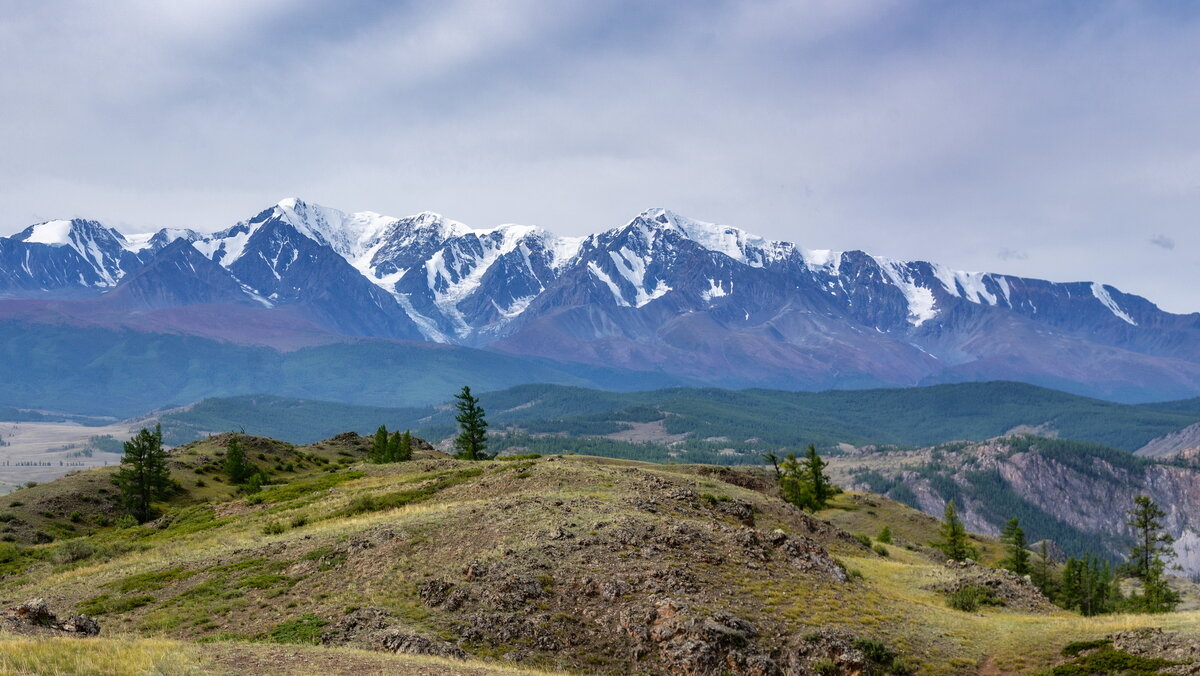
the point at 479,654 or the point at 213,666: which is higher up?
the point at 213,666

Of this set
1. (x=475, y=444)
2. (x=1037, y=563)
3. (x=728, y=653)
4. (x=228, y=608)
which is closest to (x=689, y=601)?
(x=728, y=653)

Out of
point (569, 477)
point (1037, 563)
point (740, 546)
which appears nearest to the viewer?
point (740, 546)

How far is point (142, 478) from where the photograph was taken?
84.8 meters

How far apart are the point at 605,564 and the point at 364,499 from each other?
26.5 metres

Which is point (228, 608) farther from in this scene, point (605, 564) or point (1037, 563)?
point (1037, 563)

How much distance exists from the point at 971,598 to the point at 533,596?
22357mm

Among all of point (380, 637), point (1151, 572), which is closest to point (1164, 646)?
point (380, 637)

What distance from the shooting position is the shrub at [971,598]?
3709 centimetres

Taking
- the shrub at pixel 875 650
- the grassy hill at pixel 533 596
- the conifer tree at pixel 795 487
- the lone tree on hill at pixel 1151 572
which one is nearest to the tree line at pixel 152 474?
the grassy hill at pixel 533 596

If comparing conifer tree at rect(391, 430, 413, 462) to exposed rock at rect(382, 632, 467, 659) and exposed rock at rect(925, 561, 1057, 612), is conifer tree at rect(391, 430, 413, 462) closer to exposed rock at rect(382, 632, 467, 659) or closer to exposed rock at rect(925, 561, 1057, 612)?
exposed rock at rect(925, 561, 1057, 612)

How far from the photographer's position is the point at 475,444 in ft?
365

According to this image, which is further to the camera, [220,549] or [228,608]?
[220,549]

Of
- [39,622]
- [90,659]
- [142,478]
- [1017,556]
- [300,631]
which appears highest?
[90,659]

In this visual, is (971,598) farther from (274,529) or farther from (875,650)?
(274,529)
